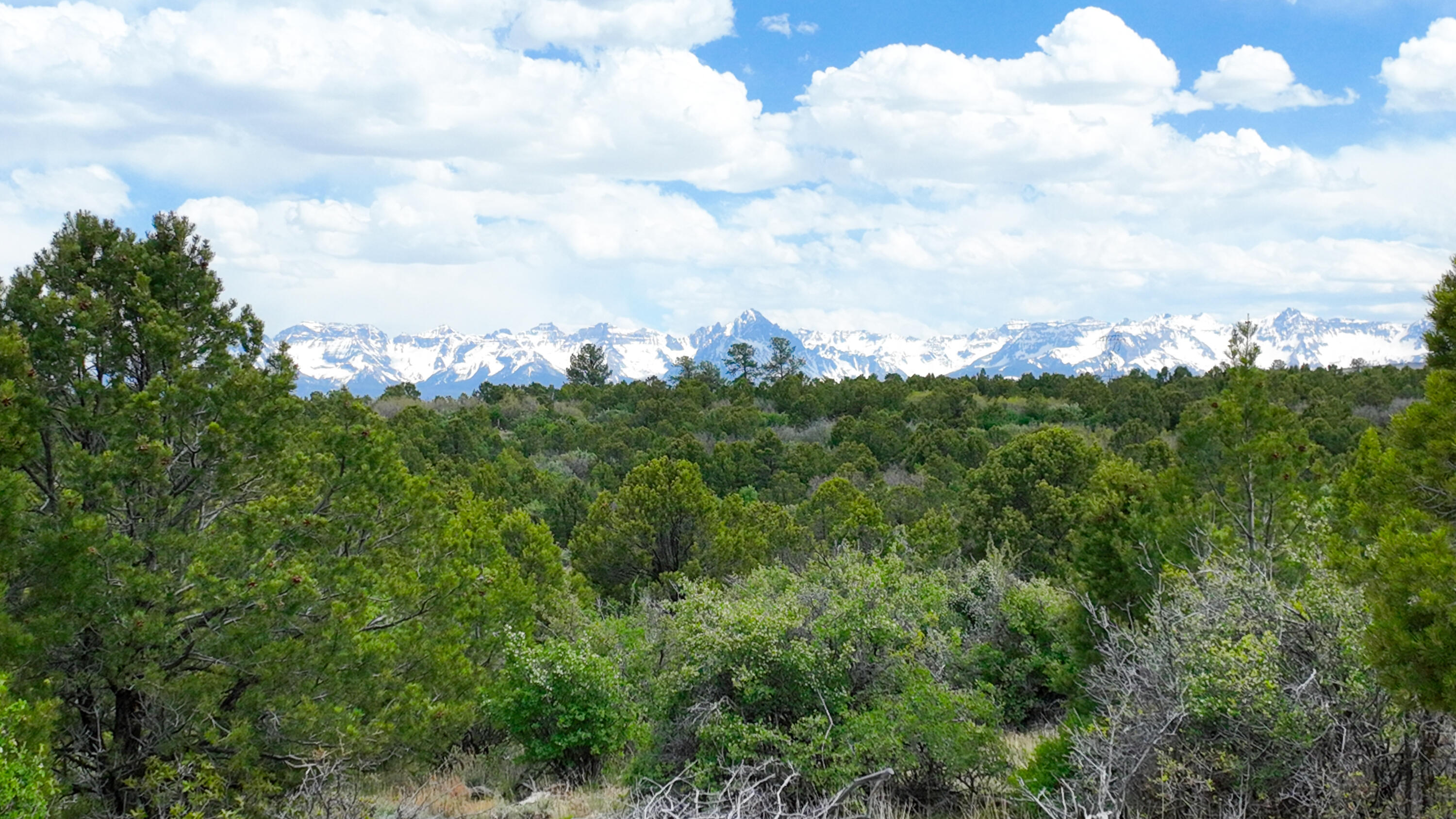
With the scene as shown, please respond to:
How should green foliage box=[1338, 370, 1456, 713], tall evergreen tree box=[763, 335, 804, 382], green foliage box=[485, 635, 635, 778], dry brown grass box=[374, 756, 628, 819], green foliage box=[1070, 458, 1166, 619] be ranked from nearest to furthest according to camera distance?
green foliage box=[1338, 370, 1456, 713], dry brown grass box=[374, 756, 628, 819], green foliage box=[485, 635, 635, 778], green foliage box=[1070, 458, 1166, 619], tall evergreen tree box=[763, 335, 804, 382]

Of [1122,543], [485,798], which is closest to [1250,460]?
[1122,543]

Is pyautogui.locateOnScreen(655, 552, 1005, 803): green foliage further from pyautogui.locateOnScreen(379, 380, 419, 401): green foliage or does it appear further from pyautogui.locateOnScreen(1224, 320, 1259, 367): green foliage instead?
pyautogui.locateOnScreen(379, 380, 419, 401): green foliage

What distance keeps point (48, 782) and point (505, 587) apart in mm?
8057

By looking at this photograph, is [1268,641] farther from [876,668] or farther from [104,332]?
[104,332]

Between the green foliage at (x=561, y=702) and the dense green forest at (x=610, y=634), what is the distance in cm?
4

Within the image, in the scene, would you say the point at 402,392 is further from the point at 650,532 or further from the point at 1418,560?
the point at 1418,560

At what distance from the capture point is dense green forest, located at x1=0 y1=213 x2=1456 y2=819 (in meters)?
6.02

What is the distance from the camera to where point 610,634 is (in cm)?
1269

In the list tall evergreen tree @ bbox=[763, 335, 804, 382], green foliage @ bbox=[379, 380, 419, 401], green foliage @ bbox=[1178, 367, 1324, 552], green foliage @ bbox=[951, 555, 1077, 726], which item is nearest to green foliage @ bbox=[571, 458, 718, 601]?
green foliage @ bbox=[951, 555, 1077, 726]

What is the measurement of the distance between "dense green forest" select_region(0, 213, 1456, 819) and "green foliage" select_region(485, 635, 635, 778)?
0.04 metres

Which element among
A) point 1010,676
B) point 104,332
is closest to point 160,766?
point 104,332

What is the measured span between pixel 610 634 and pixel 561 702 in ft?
7.41

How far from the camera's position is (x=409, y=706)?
31.5 ft

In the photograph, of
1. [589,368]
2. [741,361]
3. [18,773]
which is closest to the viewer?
[18,773]
